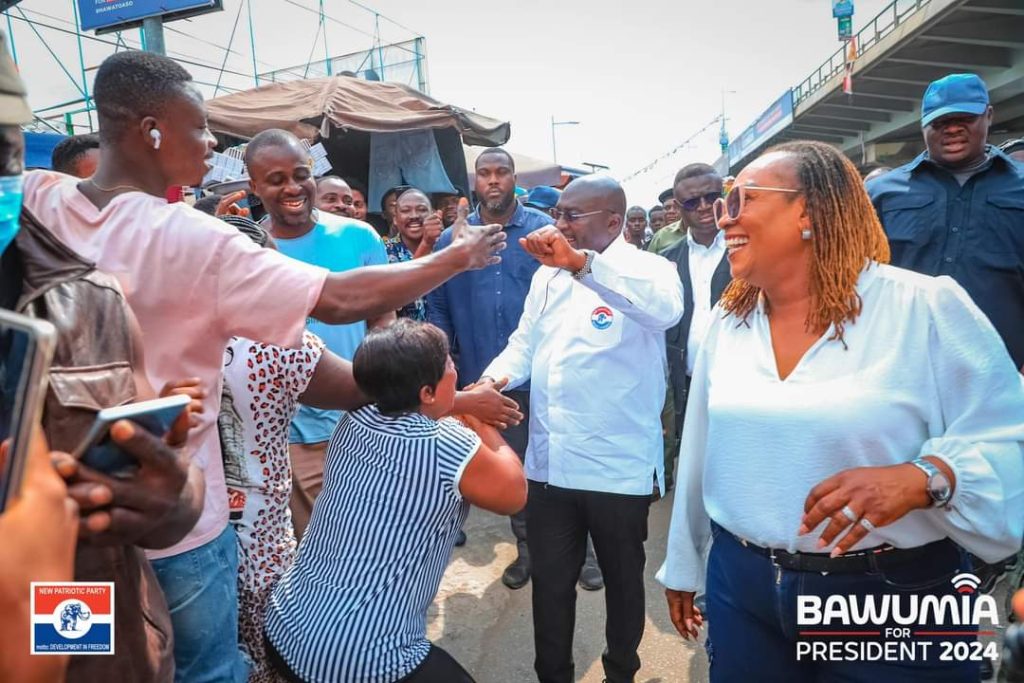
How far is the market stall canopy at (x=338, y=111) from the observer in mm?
6348

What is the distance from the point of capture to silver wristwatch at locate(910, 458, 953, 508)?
1452 millimetres

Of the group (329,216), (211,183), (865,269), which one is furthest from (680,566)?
(211,183)

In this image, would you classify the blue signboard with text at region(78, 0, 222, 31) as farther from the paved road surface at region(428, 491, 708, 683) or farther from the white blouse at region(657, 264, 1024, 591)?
the white blouse at region(657, 264, 1024, 591)

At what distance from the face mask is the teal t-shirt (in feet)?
6.31

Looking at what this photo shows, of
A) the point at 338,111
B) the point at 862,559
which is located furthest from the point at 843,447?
the point at 338,111

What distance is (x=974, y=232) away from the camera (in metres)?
3.03

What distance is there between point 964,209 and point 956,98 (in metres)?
0.54

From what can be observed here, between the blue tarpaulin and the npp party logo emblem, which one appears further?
the blue tarpaulin

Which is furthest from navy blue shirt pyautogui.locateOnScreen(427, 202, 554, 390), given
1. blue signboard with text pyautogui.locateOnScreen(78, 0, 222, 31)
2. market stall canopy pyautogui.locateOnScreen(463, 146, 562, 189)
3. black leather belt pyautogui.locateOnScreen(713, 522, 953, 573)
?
blue signboard with text pyautogui.locateOnScreen(78, 0, 222, 31)

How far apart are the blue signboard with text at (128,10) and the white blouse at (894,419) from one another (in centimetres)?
1180

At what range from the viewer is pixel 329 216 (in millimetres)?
3418

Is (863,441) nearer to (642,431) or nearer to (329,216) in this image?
(642,431)

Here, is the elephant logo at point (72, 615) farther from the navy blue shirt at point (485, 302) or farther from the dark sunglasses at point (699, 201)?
the dark sunglasses at point (699, 201)

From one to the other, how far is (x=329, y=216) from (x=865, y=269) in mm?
2539
